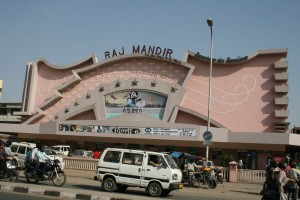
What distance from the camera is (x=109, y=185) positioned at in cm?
1647

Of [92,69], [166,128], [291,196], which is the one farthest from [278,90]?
[291,196]

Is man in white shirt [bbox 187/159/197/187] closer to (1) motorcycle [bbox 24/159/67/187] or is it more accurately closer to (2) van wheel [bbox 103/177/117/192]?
(2) van wheel [bbox 103/177/117/192]

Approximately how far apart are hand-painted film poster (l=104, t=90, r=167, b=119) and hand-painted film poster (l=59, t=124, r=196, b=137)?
297 centimetres

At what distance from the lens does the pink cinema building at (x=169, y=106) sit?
37.6 metres

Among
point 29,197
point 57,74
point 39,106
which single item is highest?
point 57,74

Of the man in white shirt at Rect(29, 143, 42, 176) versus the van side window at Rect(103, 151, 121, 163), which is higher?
the van side window at Rect(103, 151, 121, 163)

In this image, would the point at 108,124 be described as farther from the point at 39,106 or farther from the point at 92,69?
the point at 39,106

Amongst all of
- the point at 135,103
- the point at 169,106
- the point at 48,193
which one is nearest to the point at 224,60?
the point at 169,106

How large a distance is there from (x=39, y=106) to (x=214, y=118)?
21.4m

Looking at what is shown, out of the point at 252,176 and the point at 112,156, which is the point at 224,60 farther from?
the point at 112,156

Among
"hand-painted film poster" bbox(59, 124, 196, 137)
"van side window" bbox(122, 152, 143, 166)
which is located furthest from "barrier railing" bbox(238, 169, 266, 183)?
"van side window" bbox(122, 152, 143, 166)

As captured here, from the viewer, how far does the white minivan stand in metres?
15.7

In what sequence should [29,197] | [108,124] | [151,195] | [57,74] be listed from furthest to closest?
1. [57,74]
2. [108,124]
3. [151,195]
4. [29,197]

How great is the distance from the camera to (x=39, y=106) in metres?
47.4
